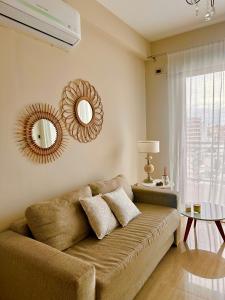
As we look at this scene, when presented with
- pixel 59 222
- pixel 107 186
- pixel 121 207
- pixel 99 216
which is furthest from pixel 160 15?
pixel 59 222

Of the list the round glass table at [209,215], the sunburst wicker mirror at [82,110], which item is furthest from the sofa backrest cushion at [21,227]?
the round glass table at [209,215]

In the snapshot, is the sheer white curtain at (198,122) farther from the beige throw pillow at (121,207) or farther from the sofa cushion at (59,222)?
the sofa cushion at (59,222)

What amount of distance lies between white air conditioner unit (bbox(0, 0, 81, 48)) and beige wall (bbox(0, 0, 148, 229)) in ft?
0.39

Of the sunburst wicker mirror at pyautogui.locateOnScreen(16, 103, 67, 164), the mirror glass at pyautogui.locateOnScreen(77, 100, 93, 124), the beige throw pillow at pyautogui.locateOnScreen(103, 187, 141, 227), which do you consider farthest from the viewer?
the mirror glass at pyautogui.locateOnScreen(77, 100, 93, 124)

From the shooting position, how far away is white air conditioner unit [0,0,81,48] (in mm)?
1702

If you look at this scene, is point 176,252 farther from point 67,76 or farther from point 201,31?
point 201,31

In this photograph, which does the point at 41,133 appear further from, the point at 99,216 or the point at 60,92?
the point at 99,216

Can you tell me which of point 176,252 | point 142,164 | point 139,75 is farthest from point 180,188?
point 139,75

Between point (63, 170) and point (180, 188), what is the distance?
2080 mm

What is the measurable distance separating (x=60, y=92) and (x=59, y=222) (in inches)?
52.2

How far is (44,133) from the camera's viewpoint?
7.11ft

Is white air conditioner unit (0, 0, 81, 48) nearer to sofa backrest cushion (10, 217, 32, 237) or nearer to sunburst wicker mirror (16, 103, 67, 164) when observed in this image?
sunburst wicker mirror (16, 103, 67, 164)

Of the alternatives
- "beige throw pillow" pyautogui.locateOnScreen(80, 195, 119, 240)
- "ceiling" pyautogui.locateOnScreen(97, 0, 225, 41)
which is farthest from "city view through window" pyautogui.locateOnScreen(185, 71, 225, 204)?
"beige throw pillow" pyautogui.locateOnScreen(80, 195, 119, 240)

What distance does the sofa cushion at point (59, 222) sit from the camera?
171 cm
